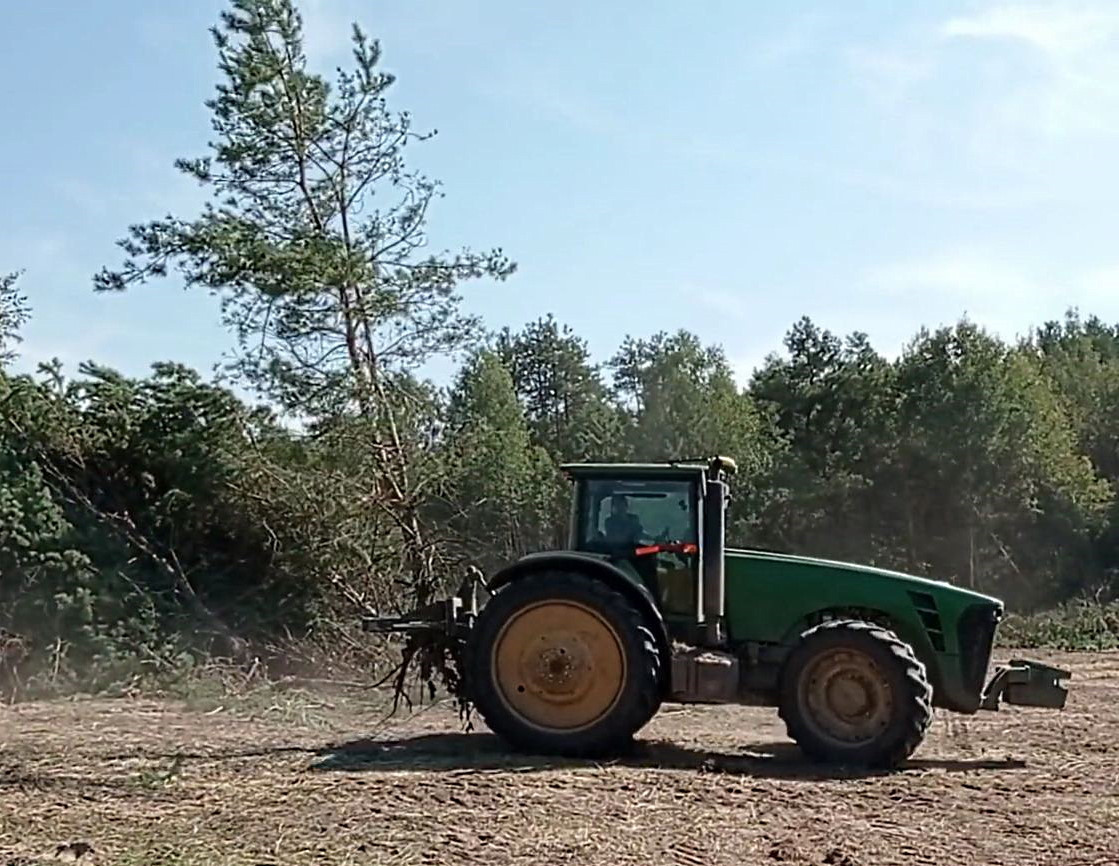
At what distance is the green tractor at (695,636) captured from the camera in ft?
34.0

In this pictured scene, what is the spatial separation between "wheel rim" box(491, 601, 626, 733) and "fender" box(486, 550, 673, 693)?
0.93 ft

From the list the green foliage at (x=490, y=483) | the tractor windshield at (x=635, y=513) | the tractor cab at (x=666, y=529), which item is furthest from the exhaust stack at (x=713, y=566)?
the green foliage at (x=490, y=483)

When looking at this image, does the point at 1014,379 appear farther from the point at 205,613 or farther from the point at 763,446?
the point at 205,613

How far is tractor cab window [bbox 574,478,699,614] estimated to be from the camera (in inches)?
425

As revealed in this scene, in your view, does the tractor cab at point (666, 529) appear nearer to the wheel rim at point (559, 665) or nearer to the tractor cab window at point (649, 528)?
the tractor cab window at point (649, 528)

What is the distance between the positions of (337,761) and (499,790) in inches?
74.9

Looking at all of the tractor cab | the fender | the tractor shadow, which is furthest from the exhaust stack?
the tractor shadow

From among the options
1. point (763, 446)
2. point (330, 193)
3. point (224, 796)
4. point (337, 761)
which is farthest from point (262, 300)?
point (763, 446)

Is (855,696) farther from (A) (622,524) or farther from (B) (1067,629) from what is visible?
(B) (1067,629)

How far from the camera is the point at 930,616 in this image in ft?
35.5

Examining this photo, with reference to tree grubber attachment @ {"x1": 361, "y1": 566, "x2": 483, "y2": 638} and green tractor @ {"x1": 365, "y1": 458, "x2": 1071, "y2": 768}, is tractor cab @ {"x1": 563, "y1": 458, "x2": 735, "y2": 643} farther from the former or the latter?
tree grubber attachment @ {"x1": 361, "y1": 566, "x2": 483, "y2": 638}

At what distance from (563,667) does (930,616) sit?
2783mm

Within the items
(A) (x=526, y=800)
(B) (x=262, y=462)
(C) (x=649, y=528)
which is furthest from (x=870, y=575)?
(B) (x=262, y=462)

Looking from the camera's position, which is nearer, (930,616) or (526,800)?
(526,800)
